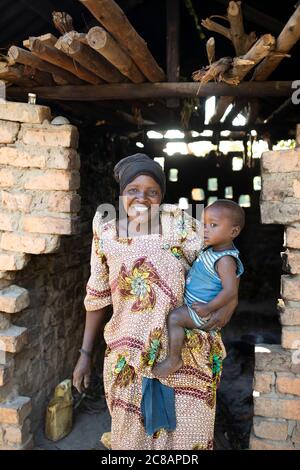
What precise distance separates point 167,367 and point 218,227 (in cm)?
66

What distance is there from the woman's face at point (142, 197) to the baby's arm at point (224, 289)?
1.28ft

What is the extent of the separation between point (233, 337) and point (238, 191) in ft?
7.46

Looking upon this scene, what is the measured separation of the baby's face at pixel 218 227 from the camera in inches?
80.5

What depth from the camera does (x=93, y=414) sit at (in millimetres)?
3592

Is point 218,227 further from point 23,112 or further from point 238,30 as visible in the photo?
point 23,112

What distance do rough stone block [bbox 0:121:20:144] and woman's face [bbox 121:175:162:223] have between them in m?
0.97

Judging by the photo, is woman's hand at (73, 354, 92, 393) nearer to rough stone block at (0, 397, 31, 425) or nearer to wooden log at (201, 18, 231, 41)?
rough stone block at (0, 397, 31, 425)

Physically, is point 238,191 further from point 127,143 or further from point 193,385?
point 193,385

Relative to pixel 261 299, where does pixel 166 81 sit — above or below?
above

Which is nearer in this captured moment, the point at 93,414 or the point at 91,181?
the point at 93,414

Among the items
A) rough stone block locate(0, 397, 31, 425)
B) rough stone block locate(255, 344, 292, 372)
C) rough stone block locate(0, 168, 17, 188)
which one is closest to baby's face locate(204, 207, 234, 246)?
rough stone block locate(255, 344, 292, 372)

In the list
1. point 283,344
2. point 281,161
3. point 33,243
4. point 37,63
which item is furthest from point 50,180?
point 283,344

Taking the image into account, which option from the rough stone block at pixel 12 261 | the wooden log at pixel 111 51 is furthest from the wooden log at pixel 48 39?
the rough stone block at pixel 12 261
